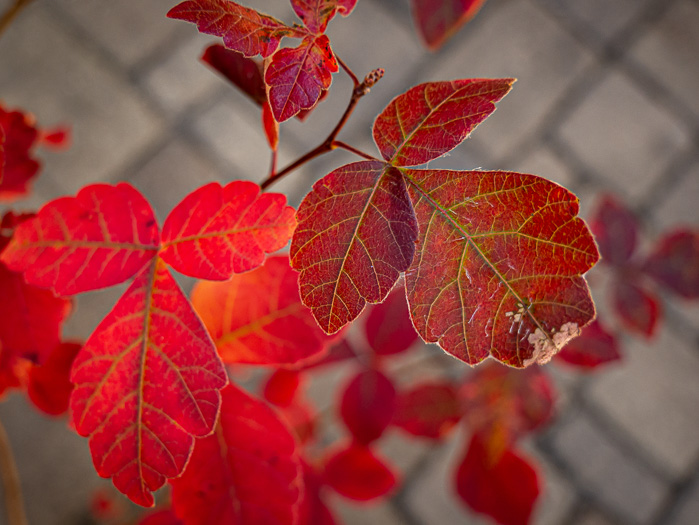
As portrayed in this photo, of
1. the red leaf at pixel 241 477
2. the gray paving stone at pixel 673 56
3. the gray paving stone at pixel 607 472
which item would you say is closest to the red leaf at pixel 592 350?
the red leaf at pixel 241 477

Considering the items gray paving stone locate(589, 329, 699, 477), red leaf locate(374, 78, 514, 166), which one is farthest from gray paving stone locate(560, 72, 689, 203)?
red leaf locate(374, 78, 514, 166)

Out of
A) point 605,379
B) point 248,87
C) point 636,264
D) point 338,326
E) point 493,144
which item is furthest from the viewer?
point 493,144

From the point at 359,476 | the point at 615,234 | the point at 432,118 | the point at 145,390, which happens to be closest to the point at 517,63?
the point at 615,234

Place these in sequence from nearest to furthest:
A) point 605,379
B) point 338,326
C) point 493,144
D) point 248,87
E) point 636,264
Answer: point 338,326, point 248,87, point 636,264, point 605,379, point 493,144

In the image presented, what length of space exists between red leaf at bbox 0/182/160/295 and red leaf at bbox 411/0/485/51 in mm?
269

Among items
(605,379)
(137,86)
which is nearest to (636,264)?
(605,379)

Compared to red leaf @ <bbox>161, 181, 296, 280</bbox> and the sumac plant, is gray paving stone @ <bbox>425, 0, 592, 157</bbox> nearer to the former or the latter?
the sumac plant

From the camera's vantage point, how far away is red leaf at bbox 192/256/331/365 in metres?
0.54

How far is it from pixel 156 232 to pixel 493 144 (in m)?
1.43

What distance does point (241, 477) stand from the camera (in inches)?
18.9

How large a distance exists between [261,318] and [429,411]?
15.2 inches

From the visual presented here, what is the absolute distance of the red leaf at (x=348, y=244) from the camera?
0.33 meters

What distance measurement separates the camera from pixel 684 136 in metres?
1.72

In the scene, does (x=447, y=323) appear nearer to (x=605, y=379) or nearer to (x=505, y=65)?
(x=605, y=379)
